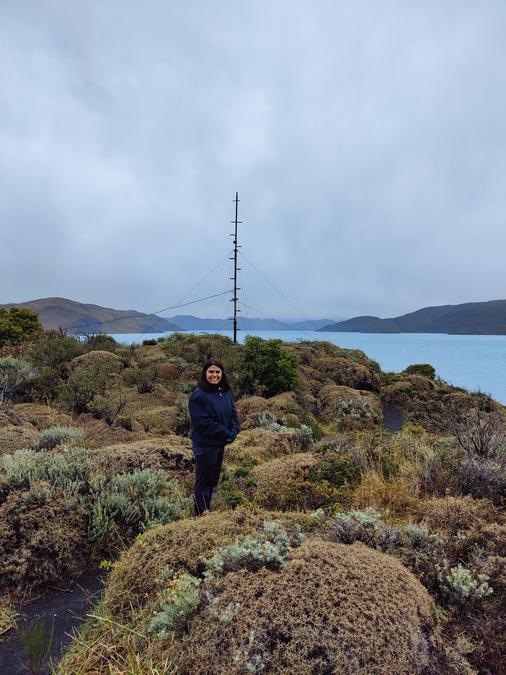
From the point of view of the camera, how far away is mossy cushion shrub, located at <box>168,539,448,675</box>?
7.18ft

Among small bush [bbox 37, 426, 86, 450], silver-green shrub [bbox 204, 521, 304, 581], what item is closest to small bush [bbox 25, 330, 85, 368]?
small bush [bbox 37, 426, 86, 450]

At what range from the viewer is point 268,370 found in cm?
1367

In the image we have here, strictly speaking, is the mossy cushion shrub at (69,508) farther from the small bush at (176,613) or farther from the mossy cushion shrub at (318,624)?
the mossy cushion shrub at (318,624)

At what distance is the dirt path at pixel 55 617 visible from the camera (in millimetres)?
2928

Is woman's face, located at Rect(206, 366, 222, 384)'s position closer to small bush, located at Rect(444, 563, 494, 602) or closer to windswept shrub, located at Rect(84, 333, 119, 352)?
small bush, located at Rect(444, 563, 494, 602)

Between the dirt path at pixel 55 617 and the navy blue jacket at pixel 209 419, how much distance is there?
1.75m

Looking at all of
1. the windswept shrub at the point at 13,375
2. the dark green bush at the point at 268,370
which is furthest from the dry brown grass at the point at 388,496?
the windswept shrub at the point at 13,375

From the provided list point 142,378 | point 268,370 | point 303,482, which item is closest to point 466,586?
point 303,482

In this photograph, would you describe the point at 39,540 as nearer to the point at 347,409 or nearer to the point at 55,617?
the point at 55,617

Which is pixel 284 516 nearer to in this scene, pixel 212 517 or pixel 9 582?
pixel 212 517

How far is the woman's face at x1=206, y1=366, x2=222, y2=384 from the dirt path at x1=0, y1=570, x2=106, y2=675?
238 centimetres

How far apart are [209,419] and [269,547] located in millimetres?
2405

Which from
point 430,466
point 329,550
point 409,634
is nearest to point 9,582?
point 329,550

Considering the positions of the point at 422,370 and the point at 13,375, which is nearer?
the point at 13,375
